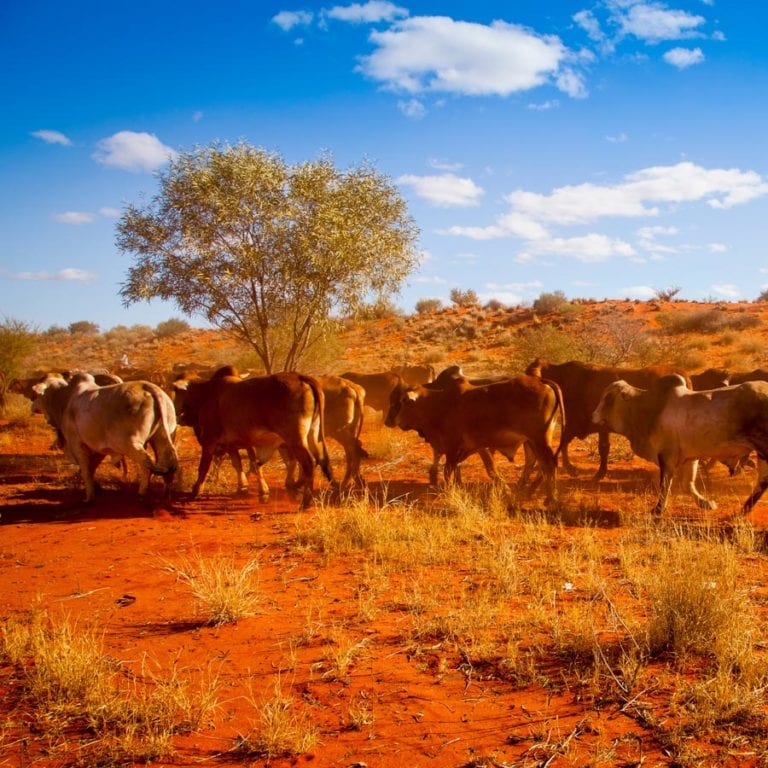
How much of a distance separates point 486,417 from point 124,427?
5765 mm

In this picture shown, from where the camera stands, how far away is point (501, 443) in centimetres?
1100

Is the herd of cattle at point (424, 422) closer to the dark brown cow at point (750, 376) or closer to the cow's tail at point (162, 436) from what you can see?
the cow's tail at point (162, 436)

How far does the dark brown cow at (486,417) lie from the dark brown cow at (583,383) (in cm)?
241

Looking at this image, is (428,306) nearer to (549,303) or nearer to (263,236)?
(549,303)

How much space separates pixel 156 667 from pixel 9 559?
4.03 metres

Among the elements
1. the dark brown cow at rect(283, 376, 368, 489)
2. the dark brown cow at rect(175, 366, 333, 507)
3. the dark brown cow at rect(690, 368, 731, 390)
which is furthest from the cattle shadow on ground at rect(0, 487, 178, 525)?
the dark brown cow at rect(690, 368, 731, 390)

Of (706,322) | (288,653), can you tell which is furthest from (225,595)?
(706,322)

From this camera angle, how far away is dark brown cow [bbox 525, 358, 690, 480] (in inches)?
512

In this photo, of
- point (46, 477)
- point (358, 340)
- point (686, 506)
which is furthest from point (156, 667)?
point (358, 340)

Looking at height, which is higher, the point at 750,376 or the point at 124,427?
the point at 750,376

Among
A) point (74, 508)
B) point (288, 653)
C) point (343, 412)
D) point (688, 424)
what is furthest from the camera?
point (343, 412)

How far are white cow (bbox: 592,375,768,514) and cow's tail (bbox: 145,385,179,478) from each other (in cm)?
693

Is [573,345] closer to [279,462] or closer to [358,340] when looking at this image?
[279,462]

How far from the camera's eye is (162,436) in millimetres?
10461
